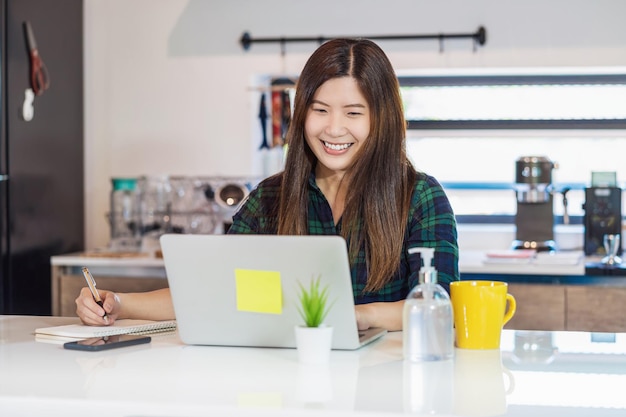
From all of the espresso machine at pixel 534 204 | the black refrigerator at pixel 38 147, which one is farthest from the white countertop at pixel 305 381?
the espresso machine at pixel 534 204

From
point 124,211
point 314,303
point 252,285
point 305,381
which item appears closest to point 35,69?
point 124,211

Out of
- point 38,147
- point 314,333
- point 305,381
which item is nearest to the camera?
point 305,381

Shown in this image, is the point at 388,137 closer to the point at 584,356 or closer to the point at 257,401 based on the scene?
the point at 584,356

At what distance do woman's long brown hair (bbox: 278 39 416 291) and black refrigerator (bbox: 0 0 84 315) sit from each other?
1.89 metres

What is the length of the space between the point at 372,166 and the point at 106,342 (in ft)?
2.46

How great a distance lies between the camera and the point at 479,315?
5.75ft

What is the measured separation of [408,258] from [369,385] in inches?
28.5

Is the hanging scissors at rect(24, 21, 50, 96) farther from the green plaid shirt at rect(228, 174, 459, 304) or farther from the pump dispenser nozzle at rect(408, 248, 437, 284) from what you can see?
the pump dispenser nozzle at rect(408, 248, 437, 284)

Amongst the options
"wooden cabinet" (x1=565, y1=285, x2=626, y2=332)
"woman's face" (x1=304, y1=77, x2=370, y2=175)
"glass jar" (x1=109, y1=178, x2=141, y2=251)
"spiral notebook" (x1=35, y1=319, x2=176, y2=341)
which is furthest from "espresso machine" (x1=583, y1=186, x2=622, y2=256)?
"spiral notebook" (x1=35, y1=319, x2=176, y2=341)

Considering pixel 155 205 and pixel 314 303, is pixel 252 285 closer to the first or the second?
pixel 314 303

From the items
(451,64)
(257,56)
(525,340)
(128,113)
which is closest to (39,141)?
(128,113)

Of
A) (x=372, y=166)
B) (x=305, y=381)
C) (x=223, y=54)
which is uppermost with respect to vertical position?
(x=223, y=54)

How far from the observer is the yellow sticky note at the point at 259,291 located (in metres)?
1.66

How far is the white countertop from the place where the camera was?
4.35 feet
